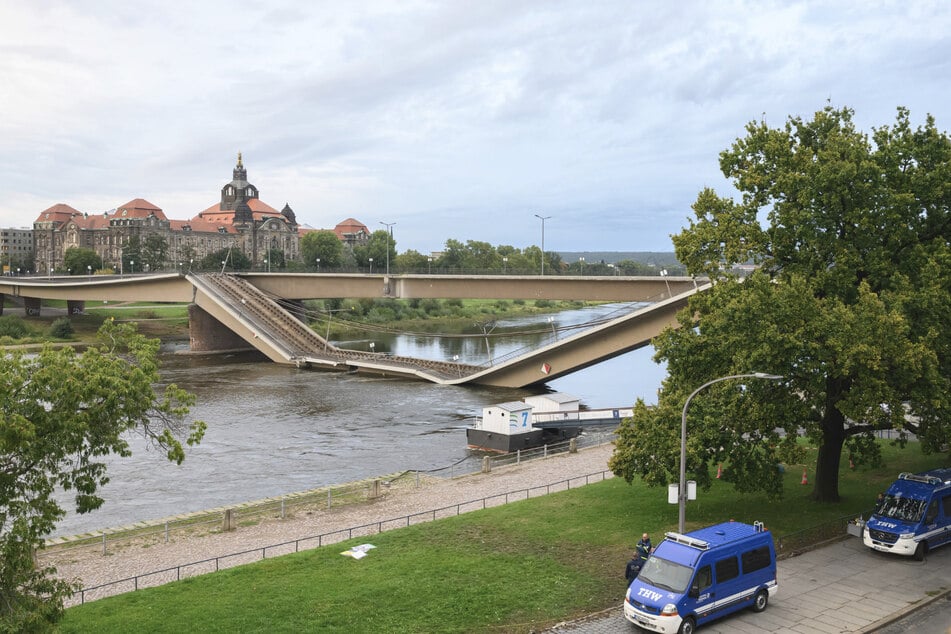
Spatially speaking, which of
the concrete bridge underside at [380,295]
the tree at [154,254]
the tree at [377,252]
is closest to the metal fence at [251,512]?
the concrete bridge underside at [380,295]

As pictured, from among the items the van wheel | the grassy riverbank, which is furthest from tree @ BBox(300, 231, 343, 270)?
the van wheel

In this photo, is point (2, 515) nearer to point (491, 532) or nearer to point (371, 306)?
point (491, 532)

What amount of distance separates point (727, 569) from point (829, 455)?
1055 cm

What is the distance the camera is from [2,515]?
49.4 ft

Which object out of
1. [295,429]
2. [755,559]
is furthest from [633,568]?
[295,429]

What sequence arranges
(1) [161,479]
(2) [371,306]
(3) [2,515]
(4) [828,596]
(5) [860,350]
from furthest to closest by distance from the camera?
(2) [371,306]
(1) [161,479]
(5) [860,350]
(4) [828,596]
(3) [2,515]

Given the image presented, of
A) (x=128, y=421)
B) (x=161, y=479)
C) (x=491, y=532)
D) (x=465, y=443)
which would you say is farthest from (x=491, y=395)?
(x=128, y=421)

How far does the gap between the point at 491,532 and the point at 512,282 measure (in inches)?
2112

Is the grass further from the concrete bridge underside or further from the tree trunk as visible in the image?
the concrete bridge underside

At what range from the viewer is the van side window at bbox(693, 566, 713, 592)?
59.6 ft

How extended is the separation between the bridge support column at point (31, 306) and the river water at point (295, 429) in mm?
45026

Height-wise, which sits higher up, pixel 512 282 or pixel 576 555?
pixel 512 282

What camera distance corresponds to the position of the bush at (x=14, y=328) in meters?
101

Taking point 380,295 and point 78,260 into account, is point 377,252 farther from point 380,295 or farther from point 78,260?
point 380,295
